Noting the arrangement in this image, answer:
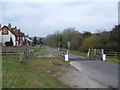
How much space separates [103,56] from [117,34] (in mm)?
11761

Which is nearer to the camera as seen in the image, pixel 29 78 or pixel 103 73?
pixel 29 78

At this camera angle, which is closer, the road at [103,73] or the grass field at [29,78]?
the grass field at [29,78]

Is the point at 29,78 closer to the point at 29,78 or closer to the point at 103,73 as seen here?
the point at 29,78

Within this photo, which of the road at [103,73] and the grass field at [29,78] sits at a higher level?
the grass field at [29,78]

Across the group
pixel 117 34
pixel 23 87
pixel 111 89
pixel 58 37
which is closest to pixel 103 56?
pixel 117 34

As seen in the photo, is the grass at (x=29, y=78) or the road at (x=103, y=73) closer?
the grass at (x=29, y=78)

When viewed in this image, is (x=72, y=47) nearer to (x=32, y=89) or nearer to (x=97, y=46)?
(x=97, y=46)

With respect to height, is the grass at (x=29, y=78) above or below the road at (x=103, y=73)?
above

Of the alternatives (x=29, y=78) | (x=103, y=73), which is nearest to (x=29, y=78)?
(x=29, y=78)

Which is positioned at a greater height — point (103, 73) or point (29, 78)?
point (29, 78)

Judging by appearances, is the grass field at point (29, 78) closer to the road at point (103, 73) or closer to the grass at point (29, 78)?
the grass at point (29, 78)

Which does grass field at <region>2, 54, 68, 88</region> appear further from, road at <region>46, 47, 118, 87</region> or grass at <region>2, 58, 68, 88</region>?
road at <region>46, 47, 118, 87</region>

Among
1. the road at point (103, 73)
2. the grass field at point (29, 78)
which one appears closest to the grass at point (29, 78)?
the grass field at point (29, 78)

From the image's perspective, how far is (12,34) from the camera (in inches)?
2611
